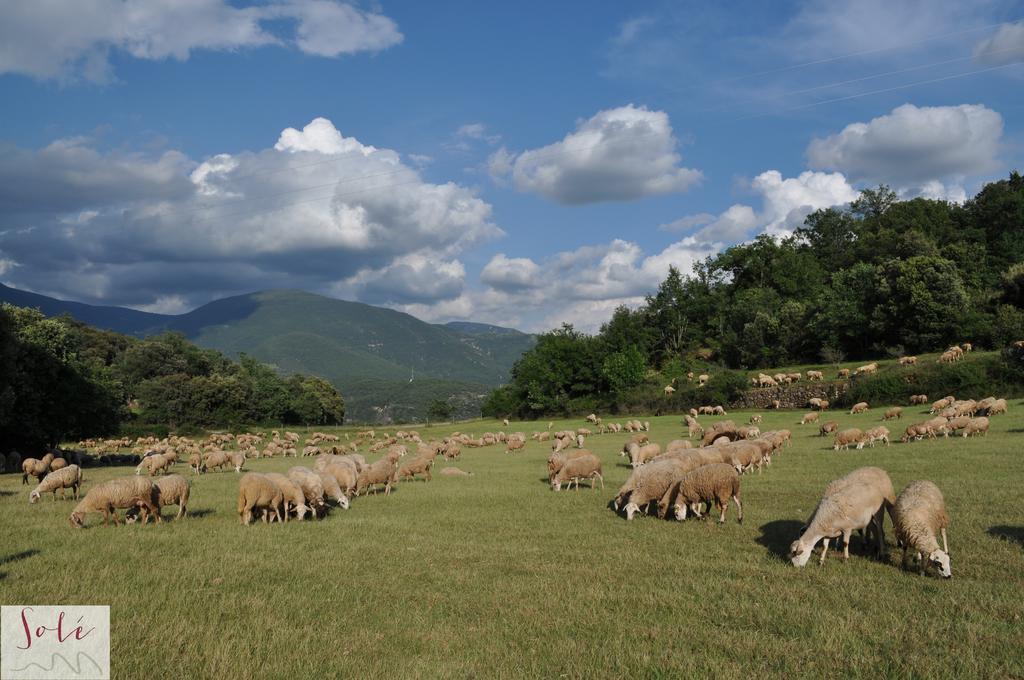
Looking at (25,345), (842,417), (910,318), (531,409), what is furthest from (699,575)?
(531,409)

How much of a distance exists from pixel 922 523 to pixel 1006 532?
3.04 metres

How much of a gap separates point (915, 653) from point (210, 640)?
25.9 feet

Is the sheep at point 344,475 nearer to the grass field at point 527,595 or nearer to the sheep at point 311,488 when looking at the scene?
the sheep at point 311,488

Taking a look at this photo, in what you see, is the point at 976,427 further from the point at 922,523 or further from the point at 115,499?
the point at 115,499

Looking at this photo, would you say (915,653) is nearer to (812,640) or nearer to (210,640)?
(812,640)

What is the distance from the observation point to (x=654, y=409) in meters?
68.3

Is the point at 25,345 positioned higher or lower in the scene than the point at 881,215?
lower

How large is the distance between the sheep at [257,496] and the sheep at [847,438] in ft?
75.1

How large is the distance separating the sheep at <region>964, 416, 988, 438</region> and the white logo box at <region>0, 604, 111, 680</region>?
3167cm

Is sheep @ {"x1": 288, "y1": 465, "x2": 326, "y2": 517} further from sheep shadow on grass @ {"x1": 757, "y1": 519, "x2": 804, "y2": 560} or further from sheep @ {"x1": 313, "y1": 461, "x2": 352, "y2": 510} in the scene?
sheep shadow on grass @ {"x1": 757, "y1": 519, "x2": 804, "y2": 560}

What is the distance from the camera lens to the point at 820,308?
77.0 m

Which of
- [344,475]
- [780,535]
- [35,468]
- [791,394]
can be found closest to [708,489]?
[780,535]

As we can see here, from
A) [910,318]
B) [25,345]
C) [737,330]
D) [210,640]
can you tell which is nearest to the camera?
[210,640]

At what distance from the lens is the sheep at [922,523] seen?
925 centimetres
